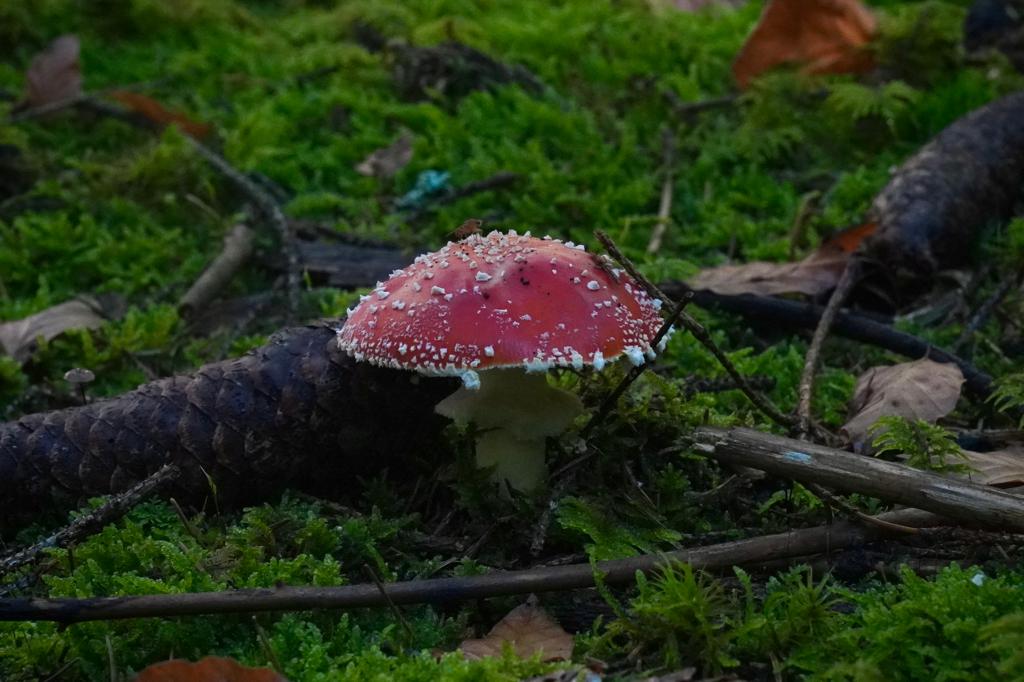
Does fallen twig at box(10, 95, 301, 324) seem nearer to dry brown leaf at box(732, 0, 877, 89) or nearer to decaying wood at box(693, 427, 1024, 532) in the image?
decaying wood at box(693, 427, 1024, 532)

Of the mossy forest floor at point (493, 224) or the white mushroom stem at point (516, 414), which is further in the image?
the white mushroom stem at point (516, 414)

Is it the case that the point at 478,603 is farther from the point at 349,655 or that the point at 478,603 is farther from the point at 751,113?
the point at 751,113

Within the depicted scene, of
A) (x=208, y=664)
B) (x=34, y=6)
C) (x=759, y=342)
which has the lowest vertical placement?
(x=759, y=342)

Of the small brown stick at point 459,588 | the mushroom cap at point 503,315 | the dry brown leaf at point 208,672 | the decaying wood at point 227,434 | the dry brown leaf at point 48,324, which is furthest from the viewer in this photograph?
the dry brown leaf at point 48,324

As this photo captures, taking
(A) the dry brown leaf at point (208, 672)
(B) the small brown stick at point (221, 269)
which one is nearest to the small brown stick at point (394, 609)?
(A) the dry brown leaf at point (208, 672)

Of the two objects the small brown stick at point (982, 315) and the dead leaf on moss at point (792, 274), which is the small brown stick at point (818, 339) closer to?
the dead leaf on moss at point (792, 274)

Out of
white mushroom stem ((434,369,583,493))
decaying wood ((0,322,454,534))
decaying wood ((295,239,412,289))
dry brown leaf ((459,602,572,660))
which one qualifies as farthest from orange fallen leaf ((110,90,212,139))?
dry brown leaf ((459,602,572,660))

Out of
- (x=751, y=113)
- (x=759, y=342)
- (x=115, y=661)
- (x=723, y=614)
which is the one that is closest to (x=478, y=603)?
(x=723, y=614)
